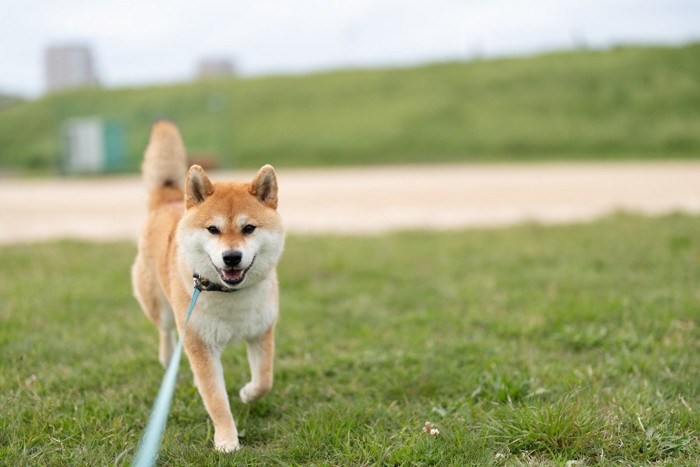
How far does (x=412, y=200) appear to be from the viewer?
13.3 metres

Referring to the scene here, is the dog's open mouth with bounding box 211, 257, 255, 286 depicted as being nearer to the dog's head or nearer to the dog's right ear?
the dog's head

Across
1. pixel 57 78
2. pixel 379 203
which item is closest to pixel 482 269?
pixel 379 203

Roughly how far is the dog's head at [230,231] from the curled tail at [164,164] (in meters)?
1.23

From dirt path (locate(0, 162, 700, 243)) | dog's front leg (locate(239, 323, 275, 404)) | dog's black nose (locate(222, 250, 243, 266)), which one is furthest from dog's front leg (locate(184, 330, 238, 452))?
dirt path (locate(0, 162, 700, 243))

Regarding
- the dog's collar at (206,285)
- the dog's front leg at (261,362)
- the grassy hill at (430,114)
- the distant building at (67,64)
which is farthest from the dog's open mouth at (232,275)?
the distant building at (67,64)

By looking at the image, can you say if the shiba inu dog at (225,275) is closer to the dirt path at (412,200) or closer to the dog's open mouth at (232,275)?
the dog's open mouth at (232,275)

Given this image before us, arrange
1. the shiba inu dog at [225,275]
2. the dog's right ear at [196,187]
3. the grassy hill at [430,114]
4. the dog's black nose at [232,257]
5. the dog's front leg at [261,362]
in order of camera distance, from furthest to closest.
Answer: the grassy hill at [430,114], the dog's front leg at [261,362], the dog's right ear at [196,187], the shiba inu dog at [225,275], the dog's black nose at [232,257]

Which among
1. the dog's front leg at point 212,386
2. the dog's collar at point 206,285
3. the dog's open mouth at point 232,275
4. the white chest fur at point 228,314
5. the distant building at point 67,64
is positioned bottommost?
the dog's front leg at point 212,386

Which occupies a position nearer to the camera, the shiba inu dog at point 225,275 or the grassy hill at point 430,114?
the shiba inu dog at point 225,275

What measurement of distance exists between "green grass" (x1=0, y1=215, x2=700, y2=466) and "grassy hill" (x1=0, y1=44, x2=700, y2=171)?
19.0 metres

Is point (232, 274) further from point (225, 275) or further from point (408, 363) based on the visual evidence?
point (408, 363)

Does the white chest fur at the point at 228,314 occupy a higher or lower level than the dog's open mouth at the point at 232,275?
lower

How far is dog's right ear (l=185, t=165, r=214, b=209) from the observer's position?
3.35m

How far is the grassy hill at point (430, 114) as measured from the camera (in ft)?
84.5
